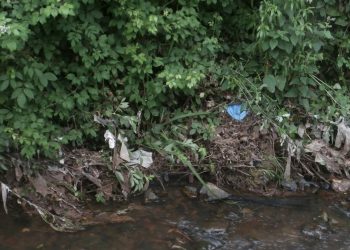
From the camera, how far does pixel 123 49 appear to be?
439 cm

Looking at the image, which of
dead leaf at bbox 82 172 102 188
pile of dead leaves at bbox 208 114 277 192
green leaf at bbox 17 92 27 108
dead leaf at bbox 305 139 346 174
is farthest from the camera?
dead leaf at bbox 305 139 346 174

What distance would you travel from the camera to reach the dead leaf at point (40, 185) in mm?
4066

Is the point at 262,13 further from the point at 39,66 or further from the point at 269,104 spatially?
the point at 39,66

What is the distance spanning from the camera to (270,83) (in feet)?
16.0

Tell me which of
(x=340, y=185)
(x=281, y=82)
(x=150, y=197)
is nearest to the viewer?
(x=150, y=197)

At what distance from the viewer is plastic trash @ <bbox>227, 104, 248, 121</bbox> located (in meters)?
5.01

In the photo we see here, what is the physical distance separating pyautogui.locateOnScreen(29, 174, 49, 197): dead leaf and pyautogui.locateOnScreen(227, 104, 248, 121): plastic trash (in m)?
1.88

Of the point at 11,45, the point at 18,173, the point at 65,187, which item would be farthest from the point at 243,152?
the point at 11,45

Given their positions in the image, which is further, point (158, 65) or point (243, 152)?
point (243, 152)

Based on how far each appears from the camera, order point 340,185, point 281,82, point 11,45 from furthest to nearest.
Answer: point 281,82 → point 340,185 → point 11,45

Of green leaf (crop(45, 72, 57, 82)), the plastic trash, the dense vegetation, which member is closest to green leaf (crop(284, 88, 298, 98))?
the dense vegetation

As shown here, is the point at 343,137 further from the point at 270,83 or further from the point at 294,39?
the point at 294,39

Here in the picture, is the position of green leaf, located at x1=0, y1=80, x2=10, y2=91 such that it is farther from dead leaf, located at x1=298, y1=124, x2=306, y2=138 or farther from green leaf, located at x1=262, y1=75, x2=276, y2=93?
dead leaf, located at x1=298, y1=124, x2=306, y2=138

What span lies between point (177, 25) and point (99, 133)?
113cm
